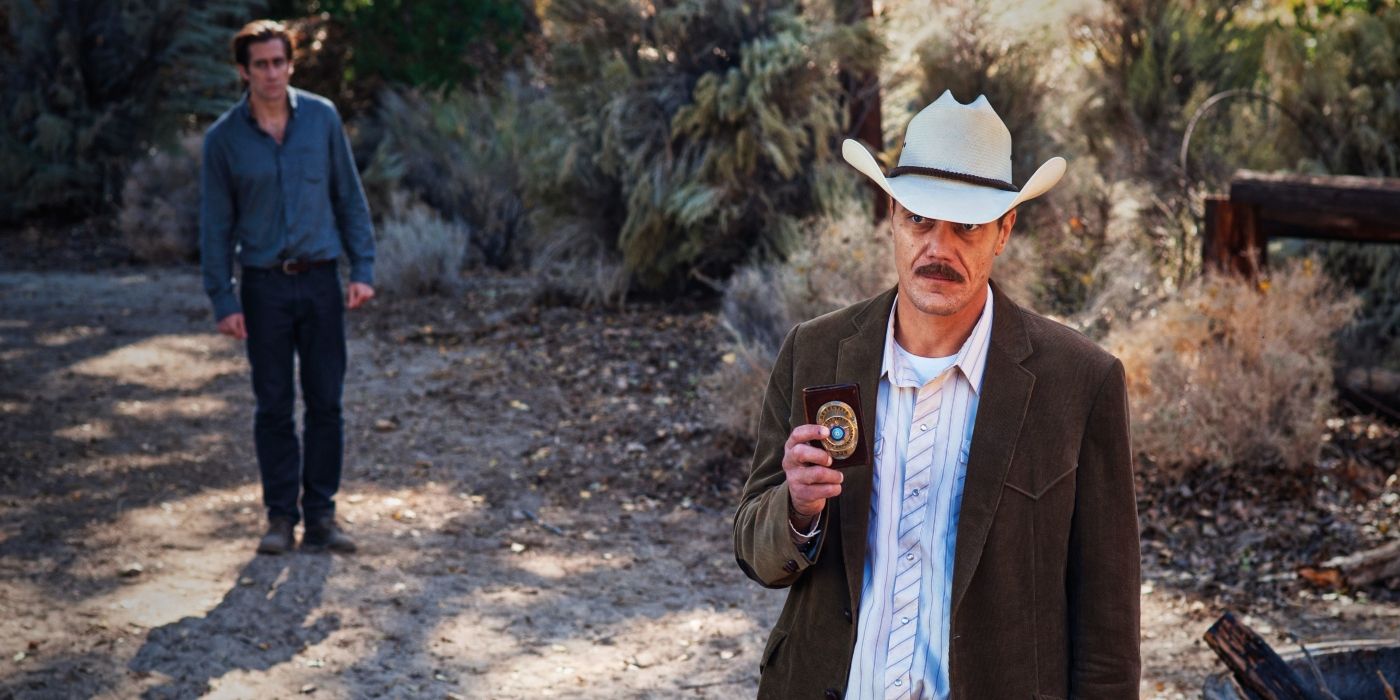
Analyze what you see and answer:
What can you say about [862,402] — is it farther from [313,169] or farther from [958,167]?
[313,169]

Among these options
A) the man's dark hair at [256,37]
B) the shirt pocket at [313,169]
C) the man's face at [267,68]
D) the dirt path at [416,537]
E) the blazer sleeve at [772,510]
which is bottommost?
the dirt path at [416,537]

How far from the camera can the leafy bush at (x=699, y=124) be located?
419 inches

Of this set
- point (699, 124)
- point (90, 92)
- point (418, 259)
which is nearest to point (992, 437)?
point (699, 124)

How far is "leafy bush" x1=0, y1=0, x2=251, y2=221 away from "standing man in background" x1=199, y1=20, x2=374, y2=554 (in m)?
10.9

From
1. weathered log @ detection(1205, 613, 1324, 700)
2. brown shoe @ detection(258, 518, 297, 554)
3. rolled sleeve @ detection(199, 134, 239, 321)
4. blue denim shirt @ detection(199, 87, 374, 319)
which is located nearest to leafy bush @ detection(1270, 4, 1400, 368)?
weathered log @ detection(1205, 613, 1324, 700)

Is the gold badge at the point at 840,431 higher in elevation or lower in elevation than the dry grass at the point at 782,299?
higher

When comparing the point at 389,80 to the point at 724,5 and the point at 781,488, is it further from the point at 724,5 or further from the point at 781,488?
the point at 781,488

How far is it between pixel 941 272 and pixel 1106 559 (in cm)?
59

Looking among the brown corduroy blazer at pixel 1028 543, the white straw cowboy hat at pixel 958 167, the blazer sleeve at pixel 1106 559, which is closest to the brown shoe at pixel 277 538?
the brown corduroy blazer at pixel 1028 543

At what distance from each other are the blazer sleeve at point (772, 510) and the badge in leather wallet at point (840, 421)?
0.48 ft

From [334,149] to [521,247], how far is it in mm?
8434

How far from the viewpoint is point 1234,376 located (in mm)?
6445

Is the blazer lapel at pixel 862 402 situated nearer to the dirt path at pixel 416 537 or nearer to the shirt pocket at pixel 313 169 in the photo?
the dirt path at pixel 416 537

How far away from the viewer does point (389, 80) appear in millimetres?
18562
